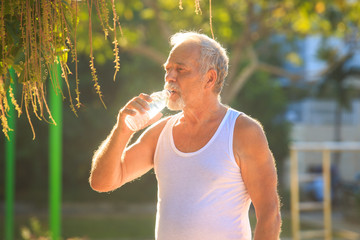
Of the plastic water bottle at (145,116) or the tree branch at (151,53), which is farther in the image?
the tree branch at (151,53)

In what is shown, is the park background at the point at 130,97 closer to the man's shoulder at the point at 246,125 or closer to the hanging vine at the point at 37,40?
the man's shoulder at the point at 246,125

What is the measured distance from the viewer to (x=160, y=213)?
2.18 metres

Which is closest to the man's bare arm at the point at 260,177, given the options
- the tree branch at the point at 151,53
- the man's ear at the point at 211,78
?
the man's ear at the point at 211,78

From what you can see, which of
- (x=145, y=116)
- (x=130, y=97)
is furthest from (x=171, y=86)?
(x=130, y=97)

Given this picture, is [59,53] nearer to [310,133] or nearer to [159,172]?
[159,172]

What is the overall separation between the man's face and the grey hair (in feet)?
0.07

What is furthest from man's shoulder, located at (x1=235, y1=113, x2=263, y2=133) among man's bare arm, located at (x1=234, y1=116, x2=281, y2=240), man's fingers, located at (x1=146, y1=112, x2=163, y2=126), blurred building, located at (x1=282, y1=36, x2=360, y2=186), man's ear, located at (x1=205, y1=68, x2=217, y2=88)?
blurred building, located at (x1=282, y1=36, x2=360, y2=186)

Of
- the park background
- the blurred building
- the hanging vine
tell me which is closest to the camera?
the hanging vine

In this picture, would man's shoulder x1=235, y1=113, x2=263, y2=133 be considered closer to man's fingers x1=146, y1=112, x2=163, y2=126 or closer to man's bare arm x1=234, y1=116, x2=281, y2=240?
man's bare arm x1=234, y1=116, x2=281, y2=240

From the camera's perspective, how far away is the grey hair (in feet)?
7.03

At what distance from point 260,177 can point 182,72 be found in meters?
0.46

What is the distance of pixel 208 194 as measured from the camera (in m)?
2.06

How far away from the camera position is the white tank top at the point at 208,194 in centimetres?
205

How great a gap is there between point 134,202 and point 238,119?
23217mm
